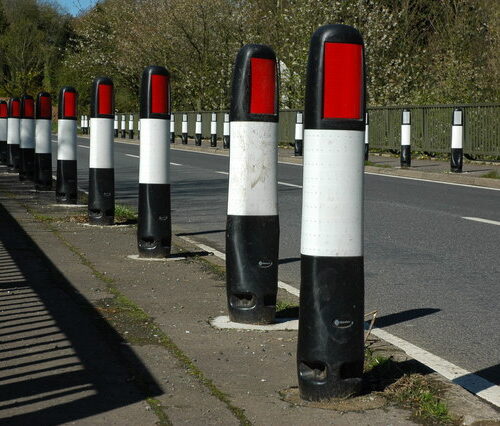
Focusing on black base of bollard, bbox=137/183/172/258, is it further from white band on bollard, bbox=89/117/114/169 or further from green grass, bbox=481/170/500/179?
green grass, bbox=481/170/500/179

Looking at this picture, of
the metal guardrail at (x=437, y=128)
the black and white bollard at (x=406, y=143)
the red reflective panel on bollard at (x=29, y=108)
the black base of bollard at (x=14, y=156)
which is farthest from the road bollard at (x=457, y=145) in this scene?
the black base of bollard at (x=14, y=156)

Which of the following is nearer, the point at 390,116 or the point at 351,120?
the point at 351,120

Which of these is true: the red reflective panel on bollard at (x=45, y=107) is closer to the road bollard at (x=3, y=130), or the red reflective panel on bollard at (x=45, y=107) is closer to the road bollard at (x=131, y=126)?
the road bollard at (x=3, y=130)

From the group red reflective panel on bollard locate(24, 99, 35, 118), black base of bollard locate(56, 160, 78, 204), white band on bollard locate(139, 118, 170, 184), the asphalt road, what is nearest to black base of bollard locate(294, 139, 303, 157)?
the asphalt road

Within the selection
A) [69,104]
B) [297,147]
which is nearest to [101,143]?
[69,104]

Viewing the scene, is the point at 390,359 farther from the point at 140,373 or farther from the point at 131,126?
the point at 131,126

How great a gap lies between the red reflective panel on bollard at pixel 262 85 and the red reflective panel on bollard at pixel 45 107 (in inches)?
355

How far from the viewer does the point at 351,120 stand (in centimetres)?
402

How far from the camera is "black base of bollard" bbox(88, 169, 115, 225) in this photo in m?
9.81

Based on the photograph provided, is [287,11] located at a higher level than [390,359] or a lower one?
higher

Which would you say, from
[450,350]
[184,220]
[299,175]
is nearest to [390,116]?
[299,175]

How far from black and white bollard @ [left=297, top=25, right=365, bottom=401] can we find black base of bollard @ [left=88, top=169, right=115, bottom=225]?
230 inches

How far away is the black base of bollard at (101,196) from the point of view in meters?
9.81

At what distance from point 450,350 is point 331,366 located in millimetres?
1453
